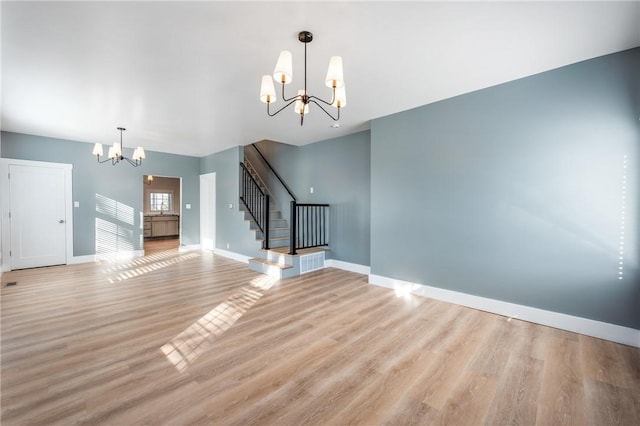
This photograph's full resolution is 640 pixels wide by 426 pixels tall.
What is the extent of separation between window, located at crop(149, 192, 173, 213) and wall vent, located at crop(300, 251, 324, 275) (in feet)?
27.5

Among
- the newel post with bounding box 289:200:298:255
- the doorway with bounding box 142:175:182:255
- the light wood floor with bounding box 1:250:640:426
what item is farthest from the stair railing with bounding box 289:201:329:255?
the doorway with bounding box 142:175:182:255

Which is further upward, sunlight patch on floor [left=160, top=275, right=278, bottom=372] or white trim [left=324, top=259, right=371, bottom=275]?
white trim [left=324, top=259, right=371, bottom=275]

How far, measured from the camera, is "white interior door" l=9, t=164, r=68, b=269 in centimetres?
518

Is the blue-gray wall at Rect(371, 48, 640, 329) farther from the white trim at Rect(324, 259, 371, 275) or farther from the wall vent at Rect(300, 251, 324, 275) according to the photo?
the wall vent at Rect(300, 251, 324, 275)

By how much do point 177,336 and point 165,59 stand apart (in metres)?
2.72

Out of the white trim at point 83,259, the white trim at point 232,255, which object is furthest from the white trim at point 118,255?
the white trim at point 232,255

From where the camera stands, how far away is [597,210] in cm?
260

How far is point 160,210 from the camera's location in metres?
10.8

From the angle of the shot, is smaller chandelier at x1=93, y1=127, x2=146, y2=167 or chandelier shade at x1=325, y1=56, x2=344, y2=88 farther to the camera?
smaller chandelier at x1=93, y1=127, x2=146, y2=167

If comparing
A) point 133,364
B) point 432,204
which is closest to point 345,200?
point 432,204

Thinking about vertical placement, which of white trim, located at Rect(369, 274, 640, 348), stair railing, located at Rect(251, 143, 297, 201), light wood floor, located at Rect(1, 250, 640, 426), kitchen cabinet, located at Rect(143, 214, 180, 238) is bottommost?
light wood floor, located at Rect(1, 250, 640, 426)

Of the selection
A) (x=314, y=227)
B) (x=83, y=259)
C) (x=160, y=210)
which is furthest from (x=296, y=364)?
Answer: (x=160, y=210)

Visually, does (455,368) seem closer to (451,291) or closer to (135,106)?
(451,291)

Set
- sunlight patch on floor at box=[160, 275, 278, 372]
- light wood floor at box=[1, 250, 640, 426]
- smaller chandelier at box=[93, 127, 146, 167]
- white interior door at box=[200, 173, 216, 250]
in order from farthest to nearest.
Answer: white interior door at box=[200, 173, 216, 250] < smaller chandelier at box=[93, 127, 146, 167] < sunlight patch on floor at box=[160, 275, 278, 372] < light wood floor at box=[1, 250, 640, 426]
